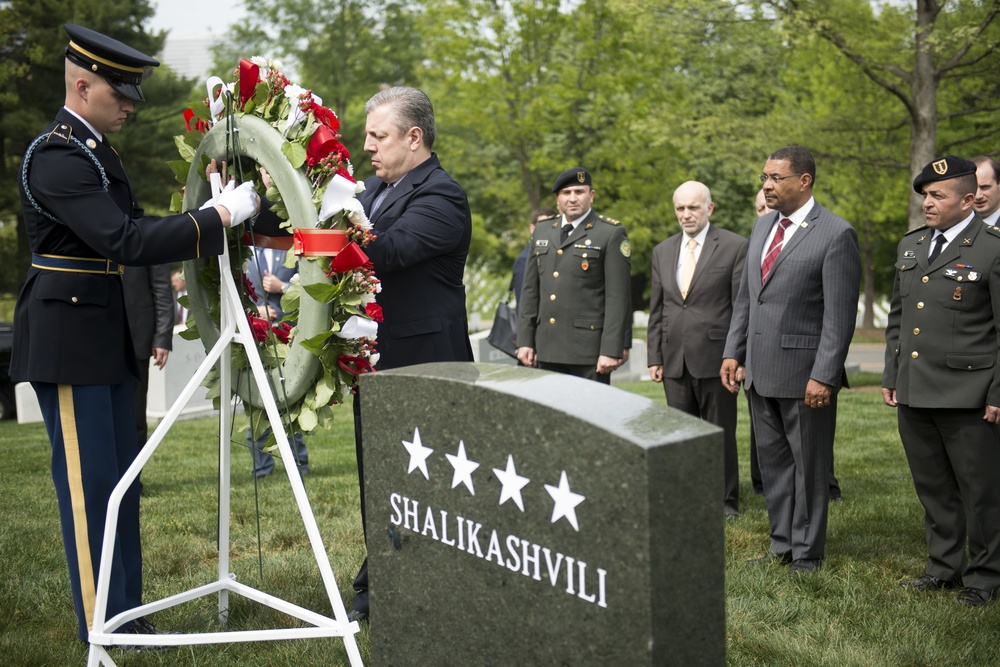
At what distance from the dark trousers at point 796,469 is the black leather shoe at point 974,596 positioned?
705mm

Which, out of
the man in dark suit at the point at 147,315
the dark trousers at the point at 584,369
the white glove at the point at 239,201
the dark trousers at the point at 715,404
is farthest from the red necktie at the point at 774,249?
the man in dark suit at the point at 147,315

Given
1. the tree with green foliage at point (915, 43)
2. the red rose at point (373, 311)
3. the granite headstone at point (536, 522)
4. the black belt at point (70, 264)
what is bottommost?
the granite headstone at point (536, 522)

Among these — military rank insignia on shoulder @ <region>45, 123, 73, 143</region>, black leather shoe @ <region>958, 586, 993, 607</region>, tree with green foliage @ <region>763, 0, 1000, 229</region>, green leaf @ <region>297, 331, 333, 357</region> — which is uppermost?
tree with green foliage @ <region>763, 0, 1000, 229</region>

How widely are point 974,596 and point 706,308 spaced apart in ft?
8.16

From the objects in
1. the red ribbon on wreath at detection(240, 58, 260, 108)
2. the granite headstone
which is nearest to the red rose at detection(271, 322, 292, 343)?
the red ribbon on wreath at detection(240, 58, 260, 108)

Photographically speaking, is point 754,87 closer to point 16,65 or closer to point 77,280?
point 16,65

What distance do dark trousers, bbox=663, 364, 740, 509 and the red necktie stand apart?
1318mm

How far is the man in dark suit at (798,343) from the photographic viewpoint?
4715 millimetres

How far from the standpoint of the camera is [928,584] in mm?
4477

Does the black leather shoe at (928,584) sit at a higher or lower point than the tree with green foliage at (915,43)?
lower

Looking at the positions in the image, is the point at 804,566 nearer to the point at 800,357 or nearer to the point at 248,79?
the point at 800,357

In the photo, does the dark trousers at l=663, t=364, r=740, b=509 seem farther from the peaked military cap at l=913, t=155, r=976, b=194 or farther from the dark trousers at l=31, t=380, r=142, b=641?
the dark trousers at l=31, t=380, r=142, b=641

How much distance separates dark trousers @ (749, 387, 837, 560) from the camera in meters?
4.83

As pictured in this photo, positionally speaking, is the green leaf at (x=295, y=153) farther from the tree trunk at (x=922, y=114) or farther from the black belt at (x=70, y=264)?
the tree trunk at (x=922, y=114)
